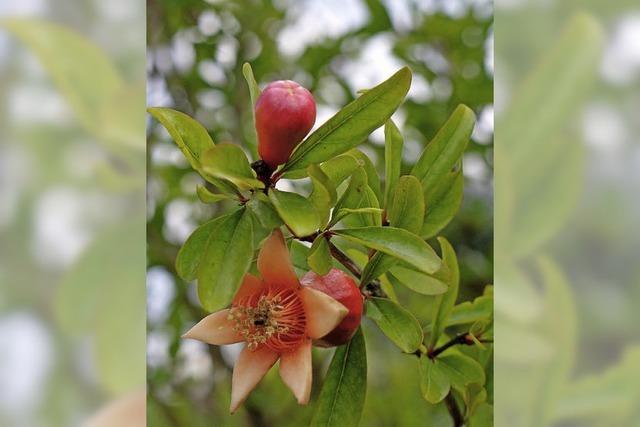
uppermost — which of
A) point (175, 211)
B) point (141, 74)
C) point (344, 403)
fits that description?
point (141, 74)

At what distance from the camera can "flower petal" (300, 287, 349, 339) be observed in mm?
499

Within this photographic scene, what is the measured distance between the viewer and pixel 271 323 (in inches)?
20.7

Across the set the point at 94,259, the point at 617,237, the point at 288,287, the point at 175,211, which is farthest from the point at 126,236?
the point at 617,237

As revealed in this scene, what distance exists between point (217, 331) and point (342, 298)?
0.09 m

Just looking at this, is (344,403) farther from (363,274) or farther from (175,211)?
(175,211)

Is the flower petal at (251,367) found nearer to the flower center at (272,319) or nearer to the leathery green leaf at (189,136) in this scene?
the flower center at (272,319)

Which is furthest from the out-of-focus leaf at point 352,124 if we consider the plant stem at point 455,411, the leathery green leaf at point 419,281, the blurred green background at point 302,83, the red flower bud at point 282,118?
the blurred green background at point 302,83

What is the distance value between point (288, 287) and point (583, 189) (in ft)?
1.24

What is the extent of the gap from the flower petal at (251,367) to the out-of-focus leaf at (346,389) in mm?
56

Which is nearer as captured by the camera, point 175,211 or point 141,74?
point 141,74

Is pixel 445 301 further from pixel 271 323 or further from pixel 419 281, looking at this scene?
pixel 271 323

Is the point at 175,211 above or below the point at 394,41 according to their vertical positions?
below

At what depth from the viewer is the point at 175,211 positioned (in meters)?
0.96

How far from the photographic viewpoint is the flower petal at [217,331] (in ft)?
1.80
